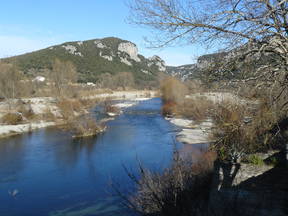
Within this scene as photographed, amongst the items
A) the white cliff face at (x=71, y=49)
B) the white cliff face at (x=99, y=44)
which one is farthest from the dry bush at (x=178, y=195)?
the white cliff face at (x=99, y=44)

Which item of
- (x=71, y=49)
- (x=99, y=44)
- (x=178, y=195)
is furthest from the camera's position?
(x=99, y=44)

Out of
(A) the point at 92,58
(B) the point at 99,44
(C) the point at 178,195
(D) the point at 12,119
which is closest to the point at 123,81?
(A) the point at 92,58

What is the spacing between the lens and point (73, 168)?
11.5 m

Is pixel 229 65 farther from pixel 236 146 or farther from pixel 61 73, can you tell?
pixel 61 73

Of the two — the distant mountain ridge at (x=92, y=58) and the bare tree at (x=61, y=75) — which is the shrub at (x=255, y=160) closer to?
the bare tree at (x=61, y=75)

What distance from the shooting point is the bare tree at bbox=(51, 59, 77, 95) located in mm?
34344

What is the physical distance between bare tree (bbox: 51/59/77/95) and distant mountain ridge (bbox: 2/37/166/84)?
1162 inches

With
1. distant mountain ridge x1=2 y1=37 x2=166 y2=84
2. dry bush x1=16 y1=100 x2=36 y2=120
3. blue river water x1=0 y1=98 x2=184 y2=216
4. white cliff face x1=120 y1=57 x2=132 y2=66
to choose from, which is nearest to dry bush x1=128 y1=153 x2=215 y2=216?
blue river water x1=0 y1=98 x2=184 y2=216

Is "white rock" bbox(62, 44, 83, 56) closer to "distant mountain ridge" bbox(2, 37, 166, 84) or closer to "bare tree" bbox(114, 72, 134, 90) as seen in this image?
"distant mountain ridge" bbox(2, 37, 166, 84)

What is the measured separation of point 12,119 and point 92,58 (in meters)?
76.2

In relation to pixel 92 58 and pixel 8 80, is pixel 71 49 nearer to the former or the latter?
pixel 92 58

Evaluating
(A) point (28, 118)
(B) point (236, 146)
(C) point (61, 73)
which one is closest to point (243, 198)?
(B) point (236, 146)

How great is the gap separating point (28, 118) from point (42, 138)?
23.5ft

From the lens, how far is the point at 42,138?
1692 cm
